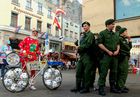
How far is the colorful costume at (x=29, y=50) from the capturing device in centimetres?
842

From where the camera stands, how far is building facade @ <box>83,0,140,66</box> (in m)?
18.9

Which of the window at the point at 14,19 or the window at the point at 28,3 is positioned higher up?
the window at the point at 28,3

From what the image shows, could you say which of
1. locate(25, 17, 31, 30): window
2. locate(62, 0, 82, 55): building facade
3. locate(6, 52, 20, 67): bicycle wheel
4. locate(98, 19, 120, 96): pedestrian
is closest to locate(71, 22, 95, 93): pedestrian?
locate(98, 19, 120, 96): pedestrian

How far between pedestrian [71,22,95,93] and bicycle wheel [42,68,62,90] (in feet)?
2.55

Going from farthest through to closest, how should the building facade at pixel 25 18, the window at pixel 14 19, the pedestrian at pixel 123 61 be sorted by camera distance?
the window at pixel 14 19, the building facade at pixel 25 18, the pedestrian at pixel 123 61

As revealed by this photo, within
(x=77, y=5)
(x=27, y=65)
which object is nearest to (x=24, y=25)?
(x=77, y=5)

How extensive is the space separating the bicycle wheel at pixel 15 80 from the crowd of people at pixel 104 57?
4.43 ft

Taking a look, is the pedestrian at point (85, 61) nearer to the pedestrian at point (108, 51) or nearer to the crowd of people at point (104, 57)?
the crowd of people at point (104, 57)

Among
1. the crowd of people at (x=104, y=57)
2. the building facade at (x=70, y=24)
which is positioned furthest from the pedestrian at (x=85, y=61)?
Result: the building facade at (x=70, y=24)

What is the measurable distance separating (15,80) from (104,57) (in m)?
2.47

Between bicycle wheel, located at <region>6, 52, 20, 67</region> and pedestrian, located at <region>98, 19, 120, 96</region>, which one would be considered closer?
pedestrian, located at <region>98, 19, 120, 96</region>

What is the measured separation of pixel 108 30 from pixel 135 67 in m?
14.5

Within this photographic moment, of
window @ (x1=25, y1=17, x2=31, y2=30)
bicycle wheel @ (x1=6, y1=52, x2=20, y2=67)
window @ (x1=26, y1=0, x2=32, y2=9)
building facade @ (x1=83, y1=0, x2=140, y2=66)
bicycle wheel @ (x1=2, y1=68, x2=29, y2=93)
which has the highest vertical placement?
window @ (x1=26, y1=0, x2=32, y2=9)

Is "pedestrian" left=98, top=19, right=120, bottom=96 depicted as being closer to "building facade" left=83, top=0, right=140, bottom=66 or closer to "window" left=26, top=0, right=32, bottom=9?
"building facade" left=83, top=0, right=140, bottom=66
